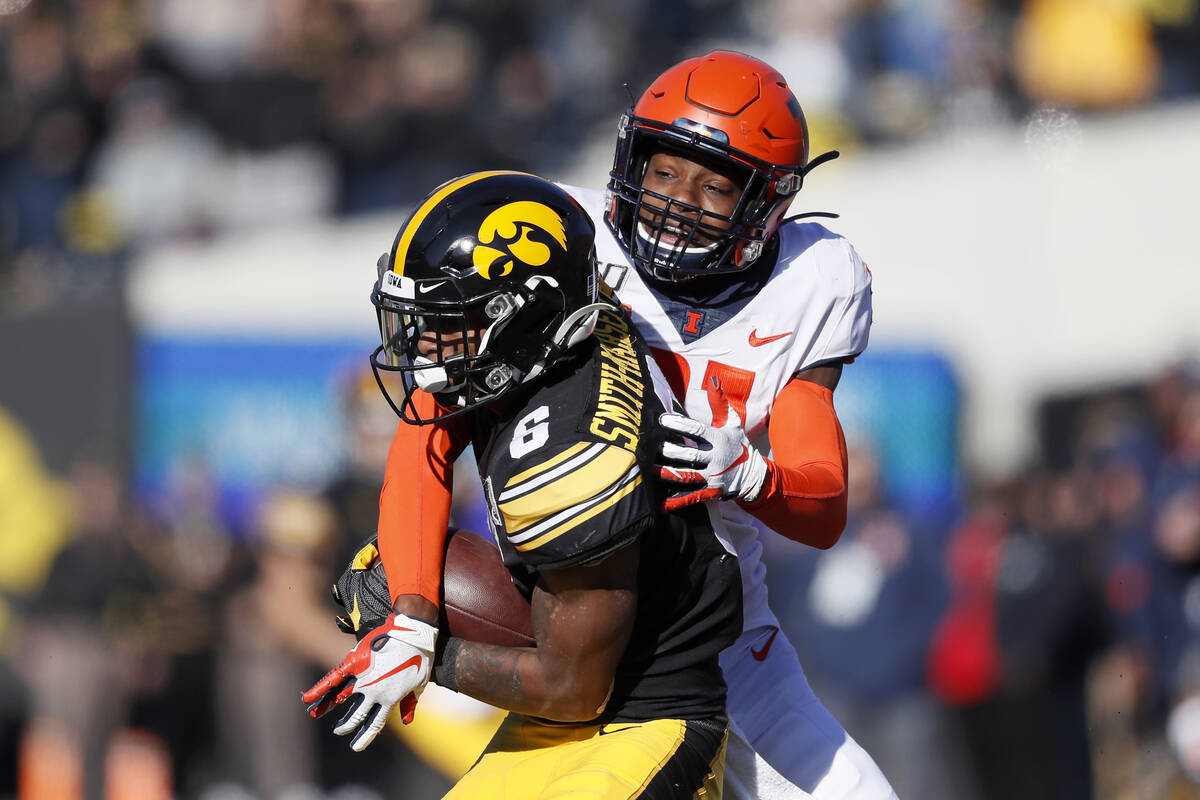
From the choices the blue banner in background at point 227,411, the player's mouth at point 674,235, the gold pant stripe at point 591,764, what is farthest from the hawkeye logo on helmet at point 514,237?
the blue banner in background at point 227,411

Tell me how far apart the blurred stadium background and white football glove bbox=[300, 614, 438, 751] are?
9.47 ft

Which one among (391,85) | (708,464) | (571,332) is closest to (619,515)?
(708,464)

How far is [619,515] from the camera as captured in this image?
269 cm

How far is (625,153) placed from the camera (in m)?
3.35

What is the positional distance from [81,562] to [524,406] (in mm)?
5456

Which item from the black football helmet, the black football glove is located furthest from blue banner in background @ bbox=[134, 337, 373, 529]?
the black football helmet

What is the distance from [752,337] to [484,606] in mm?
837

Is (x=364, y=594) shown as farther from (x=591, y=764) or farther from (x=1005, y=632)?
(x=1005, y=632)

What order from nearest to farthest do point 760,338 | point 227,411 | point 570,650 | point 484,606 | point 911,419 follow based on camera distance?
point 570,650, point 484,606, point 760,338, point 911,419, point 227,411

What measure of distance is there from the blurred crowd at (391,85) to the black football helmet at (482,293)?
19.0ft

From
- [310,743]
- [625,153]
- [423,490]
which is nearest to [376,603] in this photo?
[423,490]

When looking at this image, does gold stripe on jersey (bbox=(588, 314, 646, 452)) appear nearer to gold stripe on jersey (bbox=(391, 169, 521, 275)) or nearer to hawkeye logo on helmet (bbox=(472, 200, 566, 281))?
hawkeye logo on helmet (bbox=(472, 200, 566, 281))

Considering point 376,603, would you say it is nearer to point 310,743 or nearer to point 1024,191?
point 310,743

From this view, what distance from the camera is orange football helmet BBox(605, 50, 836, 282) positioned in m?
3.23
